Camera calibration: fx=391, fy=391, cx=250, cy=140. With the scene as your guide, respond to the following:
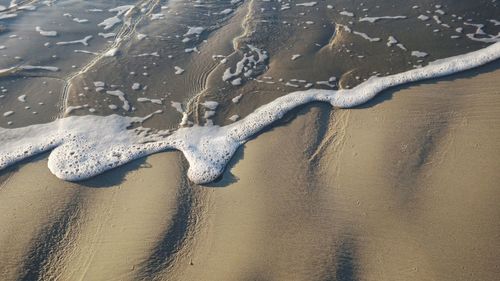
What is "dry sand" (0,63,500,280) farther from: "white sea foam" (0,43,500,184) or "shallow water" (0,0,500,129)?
"shallow water" (0,0,500,129)

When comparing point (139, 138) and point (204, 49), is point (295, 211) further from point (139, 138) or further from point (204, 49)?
point (204, 49)

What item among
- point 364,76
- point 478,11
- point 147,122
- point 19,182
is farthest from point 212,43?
point 478,11

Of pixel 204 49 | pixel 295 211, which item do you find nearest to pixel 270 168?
pixel 295 211

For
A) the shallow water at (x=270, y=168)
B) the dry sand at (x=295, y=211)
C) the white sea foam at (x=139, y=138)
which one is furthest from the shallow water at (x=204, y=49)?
the dry sand at (x=295, y=211)

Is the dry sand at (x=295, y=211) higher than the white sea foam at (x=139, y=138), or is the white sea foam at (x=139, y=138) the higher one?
the white sea foam at (x=139, y=138)

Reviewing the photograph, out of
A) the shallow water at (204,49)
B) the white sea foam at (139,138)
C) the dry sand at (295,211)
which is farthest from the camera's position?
the shallow water at (204,49)

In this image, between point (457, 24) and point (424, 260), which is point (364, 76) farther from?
point (424, 260)

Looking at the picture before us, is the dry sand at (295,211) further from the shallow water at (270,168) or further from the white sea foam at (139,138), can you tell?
the white sea foam at (139,138)
